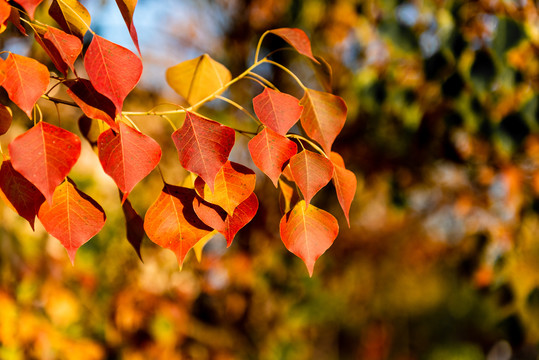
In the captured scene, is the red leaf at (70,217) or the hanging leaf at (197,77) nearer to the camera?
the red leaf at (70,217)

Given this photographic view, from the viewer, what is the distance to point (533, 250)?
195 inches

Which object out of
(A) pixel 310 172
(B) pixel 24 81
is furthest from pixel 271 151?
(B) pixel 24 81

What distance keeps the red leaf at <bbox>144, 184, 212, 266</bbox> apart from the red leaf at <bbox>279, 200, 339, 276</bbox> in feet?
0.32

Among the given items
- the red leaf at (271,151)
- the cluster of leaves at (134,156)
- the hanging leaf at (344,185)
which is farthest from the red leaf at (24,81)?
the hanging leaf at (344,185)

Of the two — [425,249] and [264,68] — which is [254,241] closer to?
[264,68]

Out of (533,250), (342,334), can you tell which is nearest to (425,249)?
(533,250)

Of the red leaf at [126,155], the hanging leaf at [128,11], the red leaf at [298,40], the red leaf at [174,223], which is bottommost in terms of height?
the red leaf at [174,223]

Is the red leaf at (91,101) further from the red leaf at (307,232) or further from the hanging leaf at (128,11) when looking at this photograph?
the red leaf at (307,232)

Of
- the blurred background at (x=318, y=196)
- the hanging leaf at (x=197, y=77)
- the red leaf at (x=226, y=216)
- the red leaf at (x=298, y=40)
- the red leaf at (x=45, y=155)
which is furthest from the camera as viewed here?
the blurred background at (x=318, y=196)

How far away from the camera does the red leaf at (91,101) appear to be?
0.54 metres

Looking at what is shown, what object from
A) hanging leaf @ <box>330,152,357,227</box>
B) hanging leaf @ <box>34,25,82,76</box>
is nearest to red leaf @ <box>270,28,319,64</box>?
hanging leaf @ <box>330,152,357,227</box>

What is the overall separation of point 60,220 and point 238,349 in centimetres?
267

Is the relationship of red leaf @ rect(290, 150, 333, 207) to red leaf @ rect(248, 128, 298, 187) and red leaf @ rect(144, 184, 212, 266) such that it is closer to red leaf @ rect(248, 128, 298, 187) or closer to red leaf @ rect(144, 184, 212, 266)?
red leaf @ rect(248, 128, 298, 187)

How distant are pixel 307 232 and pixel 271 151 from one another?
103 mm
